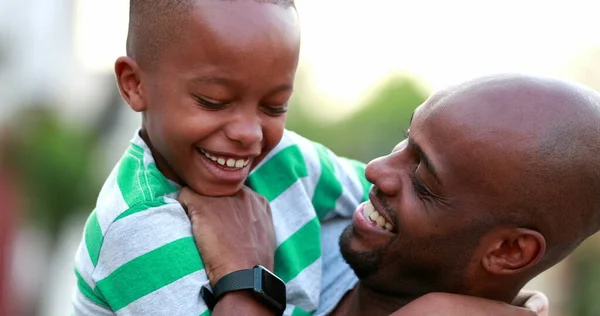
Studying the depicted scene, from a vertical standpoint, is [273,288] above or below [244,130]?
below

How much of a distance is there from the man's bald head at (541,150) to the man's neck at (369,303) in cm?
49

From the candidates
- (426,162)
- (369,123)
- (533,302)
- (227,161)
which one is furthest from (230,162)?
(369,123)

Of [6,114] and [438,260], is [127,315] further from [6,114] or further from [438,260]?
[6,114]

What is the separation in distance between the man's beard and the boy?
375mm

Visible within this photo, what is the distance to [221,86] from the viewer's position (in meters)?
2.73

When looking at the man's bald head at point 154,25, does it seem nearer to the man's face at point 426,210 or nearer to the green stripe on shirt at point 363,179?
the man's face at point 426,210

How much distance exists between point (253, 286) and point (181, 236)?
0.84 ft

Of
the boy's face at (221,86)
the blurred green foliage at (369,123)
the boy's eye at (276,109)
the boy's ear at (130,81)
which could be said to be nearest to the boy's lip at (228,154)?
the boy's face at (221,86)

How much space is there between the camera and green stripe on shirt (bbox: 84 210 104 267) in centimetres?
276

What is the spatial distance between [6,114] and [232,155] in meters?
8.39

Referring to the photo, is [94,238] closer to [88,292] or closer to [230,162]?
[88,292]

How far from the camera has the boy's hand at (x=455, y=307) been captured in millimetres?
2826

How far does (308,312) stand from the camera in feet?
10.3

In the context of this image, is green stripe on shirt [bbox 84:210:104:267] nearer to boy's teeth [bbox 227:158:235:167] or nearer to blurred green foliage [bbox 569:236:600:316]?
boy's teeth [bbox 227:158:235:167]
